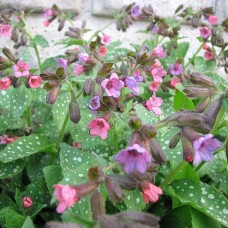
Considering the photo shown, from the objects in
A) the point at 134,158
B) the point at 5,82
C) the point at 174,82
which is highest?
the point at 134,158

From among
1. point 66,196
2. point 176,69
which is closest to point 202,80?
point 66,196

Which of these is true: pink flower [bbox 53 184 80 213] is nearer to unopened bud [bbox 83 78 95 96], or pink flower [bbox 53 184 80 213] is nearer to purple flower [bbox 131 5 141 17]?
unopened bud [bbox 83 78 95 96]

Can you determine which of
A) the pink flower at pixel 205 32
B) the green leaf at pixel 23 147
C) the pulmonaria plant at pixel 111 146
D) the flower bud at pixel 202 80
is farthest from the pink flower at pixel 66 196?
the pink flower at pixel 205 32

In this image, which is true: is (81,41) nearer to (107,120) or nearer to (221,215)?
(107,120)

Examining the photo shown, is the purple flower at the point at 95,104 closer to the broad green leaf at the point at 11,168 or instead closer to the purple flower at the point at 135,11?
the broad green leaf at the point at 11,168

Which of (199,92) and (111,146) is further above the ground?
(199,92)

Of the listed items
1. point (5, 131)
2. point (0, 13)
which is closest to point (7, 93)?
point (5, 131)

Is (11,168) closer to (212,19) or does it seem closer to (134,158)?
(134,158)
